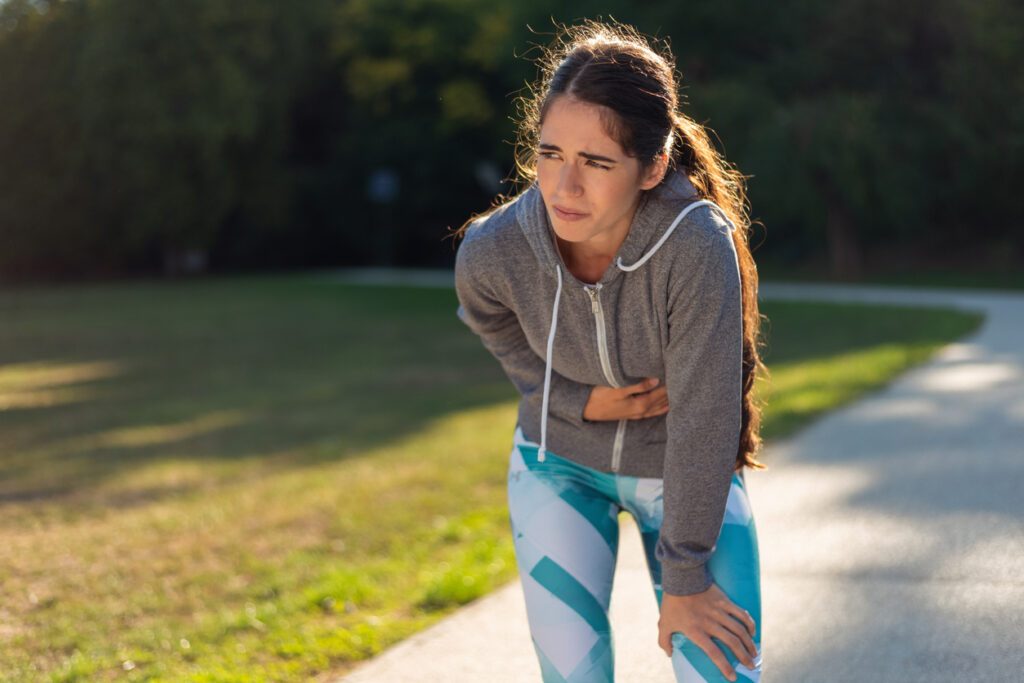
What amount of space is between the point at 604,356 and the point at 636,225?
1.00 ft

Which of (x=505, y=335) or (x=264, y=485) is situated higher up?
(x=505, y=335)

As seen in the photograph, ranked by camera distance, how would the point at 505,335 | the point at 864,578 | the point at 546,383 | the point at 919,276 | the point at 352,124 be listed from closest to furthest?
the point at 546,383, the point at 505,335, the point at 864,578, the point at 919,276, the point at 352,124

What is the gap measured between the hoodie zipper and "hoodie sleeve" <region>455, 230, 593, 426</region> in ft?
0.27

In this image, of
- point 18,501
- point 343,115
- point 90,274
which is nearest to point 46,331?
point 18,501

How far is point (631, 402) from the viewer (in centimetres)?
238

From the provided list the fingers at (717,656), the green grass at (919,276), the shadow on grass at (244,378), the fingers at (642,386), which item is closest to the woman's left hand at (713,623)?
the fingers at (717,656)

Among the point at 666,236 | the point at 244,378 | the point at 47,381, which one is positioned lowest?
the point at 47,381

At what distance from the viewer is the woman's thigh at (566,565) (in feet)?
7.34

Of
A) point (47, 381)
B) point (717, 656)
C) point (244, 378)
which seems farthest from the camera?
point (47, 381)

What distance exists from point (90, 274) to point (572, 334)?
31814 mm

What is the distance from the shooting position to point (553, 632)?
7.38ft

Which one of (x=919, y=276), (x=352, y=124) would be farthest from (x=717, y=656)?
(x=352, y=124)

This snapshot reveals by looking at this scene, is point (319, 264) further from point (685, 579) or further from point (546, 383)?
point (685, 579)

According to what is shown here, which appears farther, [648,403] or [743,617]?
[648,403]
